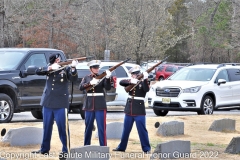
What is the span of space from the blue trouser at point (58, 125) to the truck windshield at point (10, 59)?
537 cm

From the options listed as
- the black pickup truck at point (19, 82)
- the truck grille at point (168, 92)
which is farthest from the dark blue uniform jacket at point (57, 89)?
the truck grille at point (168, 92)

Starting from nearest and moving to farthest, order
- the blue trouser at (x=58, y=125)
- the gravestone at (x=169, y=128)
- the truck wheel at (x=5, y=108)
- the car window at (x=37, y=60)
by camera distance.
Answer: the blue trouser at (x=58, y=125)
the gravestone at (x=169, y=128)
the truck wheel at (x=5, y=108)
the car window at (x=37, y=60)

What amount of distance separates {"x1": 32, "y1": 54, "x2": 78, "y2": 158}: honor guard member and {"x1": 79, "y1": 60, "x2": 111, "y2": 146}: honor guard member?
20.5 inches

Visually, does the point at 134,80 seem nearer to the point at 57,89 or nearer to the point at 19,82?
the point at 57,89

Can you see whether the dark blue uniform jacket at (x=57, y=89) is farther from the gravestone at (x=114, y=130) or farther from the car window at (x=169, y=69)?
the car window at (x=169, y=69)

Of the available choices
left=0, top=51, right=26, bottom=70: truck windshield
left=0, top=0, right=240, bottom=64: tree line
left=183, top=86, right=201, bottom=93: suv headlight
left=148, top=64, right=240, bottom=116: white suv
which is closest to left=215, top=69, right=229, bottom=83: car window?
left=148, top=64, right=240, bottom=116: white suv

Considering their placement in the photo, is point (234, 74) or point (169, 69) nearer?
point (234, 74)

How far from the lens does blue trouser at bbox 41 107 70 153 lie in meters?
11.1

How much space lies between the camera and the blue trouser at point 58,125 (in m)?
11.1

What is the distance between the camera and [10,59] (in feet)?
54.5

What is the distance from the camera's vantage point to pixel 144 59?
39.7m

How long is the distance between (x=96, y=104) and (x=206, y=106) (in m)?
9.83

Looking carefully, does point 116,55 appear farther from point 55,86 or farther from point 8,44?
point 55,86

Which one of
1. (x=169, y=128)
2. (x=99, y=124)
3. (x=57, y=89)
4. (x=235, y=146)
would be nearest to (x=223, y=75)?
(x=169, y=128)
